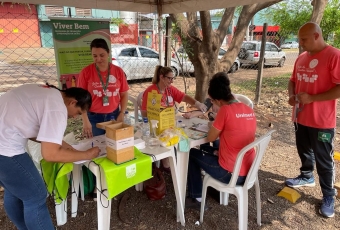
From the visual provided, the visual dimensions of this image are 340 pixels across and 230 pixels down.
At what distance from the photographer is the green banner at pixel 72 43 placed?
10.8 feet

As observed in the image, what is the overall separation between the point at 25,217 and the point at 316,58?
101 inches

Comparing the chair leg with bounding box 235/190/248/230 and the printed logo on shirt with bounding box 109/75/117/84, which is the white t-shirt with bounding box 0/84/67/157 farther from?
the chair leg with bounding box 235/190/248/230

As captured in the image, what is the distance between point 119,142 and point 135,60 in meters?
7.32

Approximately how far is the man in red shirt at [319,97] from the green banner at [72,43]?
2.50 meters

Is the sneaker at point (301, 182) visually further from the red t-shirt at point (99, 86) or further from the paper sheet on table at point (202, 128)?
the red t-shirt at point (99, 86)

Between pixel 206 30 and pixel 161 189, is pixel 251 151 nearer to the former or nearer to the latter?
pixel 161 189

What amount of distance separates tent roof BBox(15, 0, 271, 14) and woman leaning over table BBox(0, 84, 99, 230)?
5.60ft

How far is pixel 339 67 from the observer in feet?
7.17

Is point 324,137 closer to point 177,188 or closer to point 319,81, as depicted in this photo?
point 319,81

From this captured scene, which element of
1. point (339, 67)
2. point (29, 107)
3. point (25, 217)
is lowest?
point (25, 217)

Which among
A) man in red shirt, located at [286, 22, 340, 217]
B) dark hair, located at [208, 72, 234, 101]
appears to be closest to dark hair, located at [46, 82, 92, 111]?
dark hair, located at [208, 72, 234, 101]

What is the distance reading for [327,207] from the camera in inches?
95.2

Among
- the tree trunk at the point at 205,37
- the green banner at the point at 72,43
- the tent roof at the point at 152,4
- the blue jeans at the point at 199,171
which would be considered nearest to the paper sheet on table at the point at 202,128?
the blue jeans at the point at 199,171

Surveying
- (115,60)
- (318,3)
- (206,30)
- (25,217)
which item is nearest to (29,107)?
(25,217)
